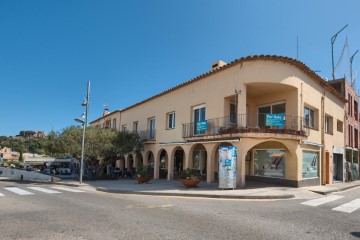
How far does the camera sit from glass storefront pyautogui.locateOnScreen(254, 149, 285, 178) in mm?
17062

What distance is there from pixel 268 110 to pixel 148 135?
10.9 meters

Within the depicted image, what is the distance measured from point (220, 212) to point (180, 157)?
49.6 ft

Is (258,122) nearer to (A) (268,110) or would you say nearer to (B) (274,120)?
(A) (268,110)

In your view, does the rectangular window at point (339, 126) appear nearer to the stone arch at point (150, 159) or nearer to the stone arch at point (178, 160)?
the stone arch at point (178, 160)

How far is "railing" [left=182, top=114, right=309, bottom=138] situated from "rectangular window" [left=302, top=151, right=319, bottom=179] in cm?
149

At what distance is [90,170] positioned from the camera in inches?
981

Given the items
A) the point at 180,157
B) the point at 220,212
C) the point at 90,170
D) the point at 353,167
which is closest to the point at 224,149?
the point at 220,212

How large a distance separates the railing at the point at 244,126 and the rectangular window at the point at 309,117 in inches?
39.6

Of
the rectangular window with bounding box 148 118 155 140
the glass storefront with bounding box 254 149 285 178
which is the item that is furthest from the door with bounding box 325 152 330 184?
the rectangular window with bounding box 148 118 155 140

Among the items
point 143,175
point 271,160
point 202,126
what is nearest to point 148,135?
point 143,175

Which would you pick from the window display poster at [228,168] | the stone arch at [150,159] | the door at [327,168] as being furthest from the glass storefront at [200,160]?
the door at [327,168]

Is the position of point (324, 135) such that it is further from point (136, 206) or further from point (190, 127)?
point (136, 206)

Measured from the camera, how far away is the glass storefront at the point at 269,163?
56.0ft

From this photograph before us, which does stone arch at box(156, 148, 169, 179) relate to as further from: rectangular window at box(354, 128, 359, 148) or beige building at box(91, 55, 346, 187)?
rectangular window at box(354, 128, 359, 148)
